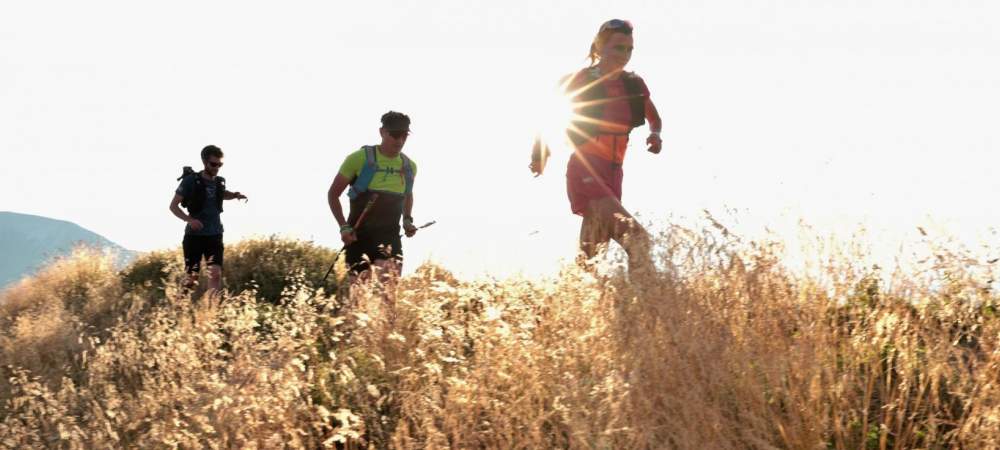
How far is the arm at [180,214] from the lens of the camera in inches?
399

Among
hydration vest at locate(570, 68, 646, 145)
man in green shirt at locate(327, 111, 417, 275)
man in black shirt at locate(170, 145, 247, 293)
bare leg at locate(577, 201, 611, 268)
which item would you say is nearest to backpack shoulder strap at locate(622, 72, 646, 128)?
hydration vest at locate(570, 68, 646, 145)

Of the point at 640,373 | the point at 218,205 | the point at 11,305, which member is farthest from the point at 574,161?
the point at 11,305

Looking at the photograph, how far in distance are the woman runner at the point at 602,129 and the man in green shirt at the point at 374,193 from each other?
1.47 metres

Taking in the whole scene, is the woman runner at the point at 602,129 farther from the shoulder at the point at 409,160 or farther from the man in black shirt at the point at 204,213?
the man in black shirt at the point at 204,213

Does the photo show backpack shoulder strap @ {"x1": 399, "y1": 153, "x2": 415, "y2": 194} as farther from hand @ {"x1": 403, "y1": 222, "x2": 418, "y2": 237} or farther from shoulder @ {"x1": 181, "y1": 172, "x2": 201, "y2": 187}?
shoulder @ {"x1": 181, "y1": 172, "x2": 201, "y2": 187}

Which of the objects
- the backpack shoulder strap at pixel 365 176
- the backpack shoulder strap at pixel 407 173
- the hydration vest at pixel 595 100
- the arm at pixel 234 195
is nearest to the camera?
the hydration vest at pixel 595 100

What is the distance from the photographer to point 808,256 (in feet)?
13.3

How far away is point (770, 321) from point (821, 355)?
29 cm

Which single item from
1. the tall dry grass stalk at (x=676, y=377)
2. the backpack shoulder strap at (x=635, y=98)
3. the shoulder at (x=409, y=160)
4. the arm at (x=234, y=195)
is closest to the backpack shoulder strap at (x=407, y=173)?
the shoulder at (x=409, y=160)

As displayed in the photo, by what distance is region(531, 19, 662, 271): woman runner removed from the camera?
617 cm

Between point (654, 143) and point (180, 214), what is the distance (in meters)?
5.65

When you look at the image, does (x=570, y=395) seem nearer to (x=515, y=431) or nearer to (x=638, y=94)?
(x=515, y=431)

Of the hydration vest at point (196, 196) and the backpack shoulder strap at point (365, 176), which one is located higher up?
the hydration vest at point (196, 196)

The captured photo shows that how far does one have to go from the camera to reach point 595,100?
252 inches
